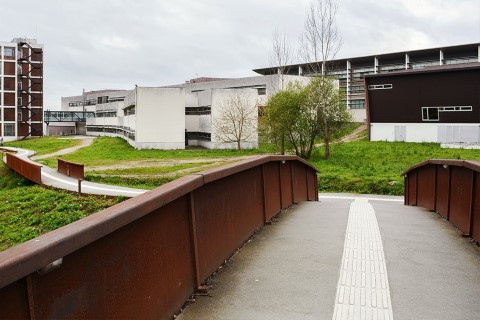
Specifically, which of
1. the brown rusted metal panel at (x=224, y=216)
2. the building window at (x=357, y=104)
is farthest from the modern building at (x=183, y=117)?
the brown rusted metal panel at (x=224, y=216)

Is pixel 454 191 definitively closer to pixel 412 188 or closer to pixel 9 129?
pixel 412 188

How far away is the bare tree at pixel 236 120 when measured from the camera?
5153 cm

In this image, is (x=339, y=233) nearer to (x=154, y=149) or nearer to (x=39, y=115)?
(x=154, y=149)

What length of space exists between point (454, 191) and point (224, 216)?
5.12m

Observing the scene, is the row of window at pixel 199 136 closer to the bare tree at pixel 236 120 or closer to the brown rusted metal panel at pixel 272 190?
the bare tree at pixel 236 120

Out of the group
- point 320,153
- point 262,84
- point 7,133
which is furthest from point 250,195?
point 7,133

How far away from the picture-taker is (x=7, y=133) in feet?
244

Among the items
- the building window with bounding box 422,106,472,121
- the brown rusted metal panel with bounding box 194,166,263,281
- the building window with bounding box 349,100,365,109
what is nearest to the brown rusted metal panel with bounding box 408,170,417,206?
the brown rusted metal panel with bounding box 194,166,263,281

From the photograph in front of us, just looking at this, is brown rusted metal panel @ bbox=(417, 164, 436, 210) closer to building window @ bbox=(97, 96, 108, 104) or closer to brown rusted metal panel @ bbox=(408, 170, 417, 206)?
brown rusted metal panel @ bbox=(408, 170, 417, 206)

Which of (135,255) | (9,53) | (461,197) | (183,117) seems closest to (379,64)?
(183,117)

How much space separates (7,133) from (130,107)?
26.1 m

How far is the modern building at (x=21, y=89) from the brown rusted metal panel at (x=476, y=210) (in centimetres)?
7632

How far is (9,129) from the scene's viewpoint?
74.6 metres

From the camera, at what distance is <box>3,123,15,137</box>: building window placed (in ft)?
242
